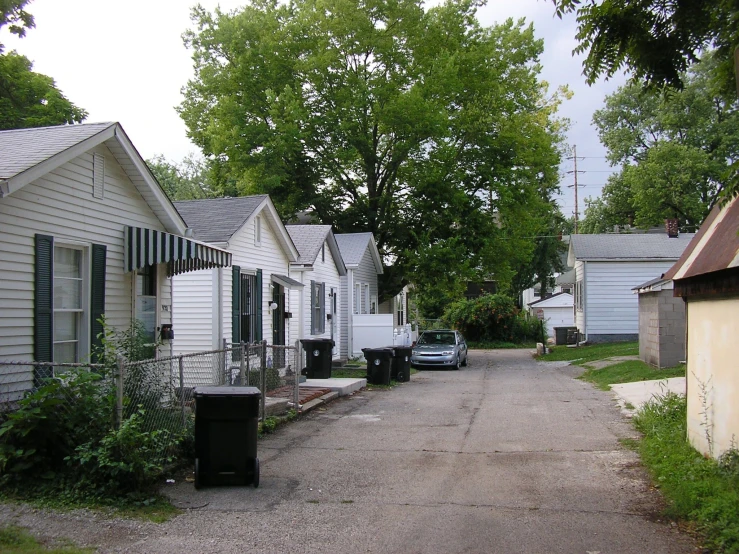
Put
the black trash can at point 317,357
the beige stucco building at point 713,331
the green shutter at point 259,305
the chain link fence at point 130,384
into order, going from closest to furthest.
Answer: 1. the beige stucco building at point 713,331
2. the chain link fence at point 130,384
3. the green shutter at point 259,305
4. the black trash can at point 317,357

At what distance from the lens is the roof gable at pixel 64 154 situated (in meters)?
7.90

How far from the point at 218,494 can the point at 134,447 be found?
1.01 meters

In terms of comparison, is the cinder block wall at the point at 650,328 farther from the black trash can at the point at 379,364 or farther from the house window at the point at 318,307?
the house window at the point at 318,307

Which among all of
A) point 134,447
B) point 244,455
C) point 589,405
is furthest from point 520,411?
point 134,447

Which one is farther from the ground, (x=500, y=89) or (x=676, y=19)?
(x=500, y=89)

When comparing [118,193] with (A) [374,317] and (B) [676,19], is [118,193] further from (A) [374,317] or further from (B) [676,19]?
(A) [374,317]

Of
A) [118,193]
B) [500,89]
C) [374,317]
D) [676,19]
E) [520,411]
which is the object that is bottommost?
[520,411]

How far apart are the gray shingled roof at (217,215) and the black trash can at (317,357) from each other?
3940mm

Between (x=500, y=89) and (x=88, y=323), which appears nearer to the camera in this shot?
(x=88, y=323)

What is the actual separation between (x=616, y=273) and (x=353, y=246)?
13.0 m

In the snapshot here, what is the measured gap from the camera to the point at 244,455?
7605 millimetres

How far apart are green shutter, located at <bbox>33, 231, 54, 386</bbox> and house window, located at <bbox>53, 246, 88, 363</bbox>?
12.2 inches

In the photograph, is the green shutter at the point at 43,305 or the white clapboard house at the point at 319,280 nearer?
the green shutter at the point at 43,305

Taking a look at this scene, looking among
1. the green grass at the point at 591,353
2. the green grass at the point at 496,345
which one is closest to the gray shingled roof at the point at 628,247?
the green grass at the point at 591,353
